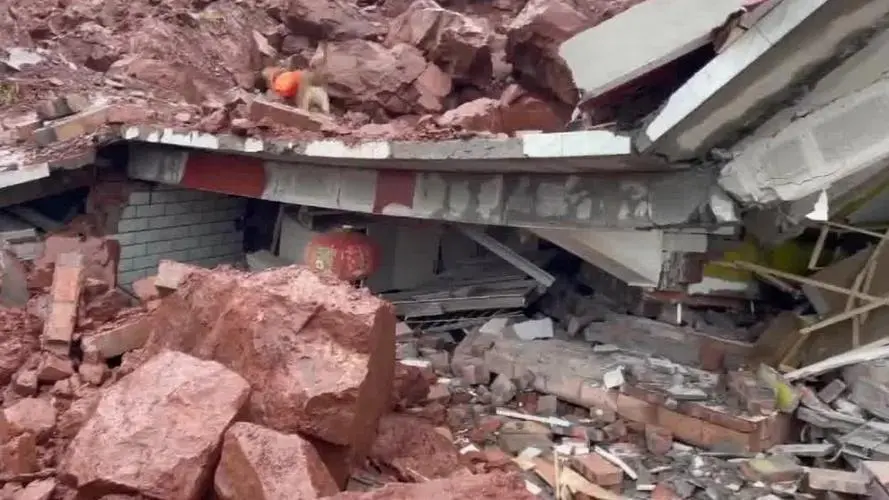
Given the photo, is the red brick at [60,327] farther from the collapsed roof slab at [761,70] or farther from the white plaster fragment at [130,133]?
the collapsed roof slab at [761,70]

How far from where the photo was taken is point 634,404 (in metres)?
5.19

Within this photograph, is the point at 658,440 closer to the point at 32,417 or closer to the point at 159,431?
the point at 159,431

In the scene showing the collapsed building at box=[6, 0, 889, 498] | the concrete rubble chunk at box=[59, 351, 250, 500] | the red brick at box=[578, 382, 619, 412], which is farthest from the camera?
the red brick at box=[578, 382, 619, 412]

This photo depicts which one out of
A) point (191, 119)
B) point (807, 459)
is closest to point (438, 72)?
point (191, 119)

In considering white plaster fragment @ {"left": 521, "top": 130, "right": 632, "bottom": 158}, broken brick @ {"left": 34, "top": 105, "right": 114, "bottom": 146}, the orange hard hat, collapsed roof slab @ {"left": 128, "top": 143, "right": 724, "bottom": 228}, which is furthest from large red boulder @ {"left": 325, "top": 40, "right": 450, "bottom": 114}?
white plaster fragment @ {"left": 521, "top": 130, "right": 632, "bottom": 158}

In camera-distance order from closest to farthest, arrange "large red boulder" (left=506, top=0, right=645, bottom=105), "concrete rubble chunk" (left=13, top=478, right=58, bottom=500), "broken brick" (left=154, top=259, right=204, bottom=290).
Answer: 1. "concrete rubble chunk" (left=13, top=478, right=58, bottom=500)
2. "broken brick" (left=154, top=259, right=204, bottom=290)
3. "large red boulder" (left=506, top=0, right=645, bottom=105)

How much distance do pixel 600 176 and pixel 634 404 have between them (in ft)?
4.55

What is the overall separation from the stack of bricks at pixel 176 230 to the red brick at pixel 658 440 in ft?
17.2

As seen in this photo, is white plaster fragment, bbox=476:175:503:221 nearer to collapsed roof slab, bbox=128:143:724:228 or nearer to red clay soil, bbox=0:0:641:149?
collapsed roof slab, bbox=128:143:724:228

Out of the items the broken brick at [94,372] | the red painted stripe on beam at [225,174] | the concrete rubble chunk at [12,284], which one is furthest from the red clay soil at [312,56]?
the broken brick at [94,372]

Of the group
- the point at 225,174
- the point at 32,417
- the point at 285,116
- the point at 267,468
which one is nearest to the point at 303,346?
the point at 267,468

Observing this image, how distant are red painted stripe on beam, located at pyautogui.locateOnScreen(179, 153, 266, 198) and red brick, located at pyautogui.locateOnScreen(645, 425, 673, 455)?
399cm

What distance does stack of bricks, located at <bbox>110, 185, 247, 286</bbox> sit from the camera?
8234 mm

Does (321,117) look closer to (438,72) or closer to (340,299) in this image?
(438,72)
